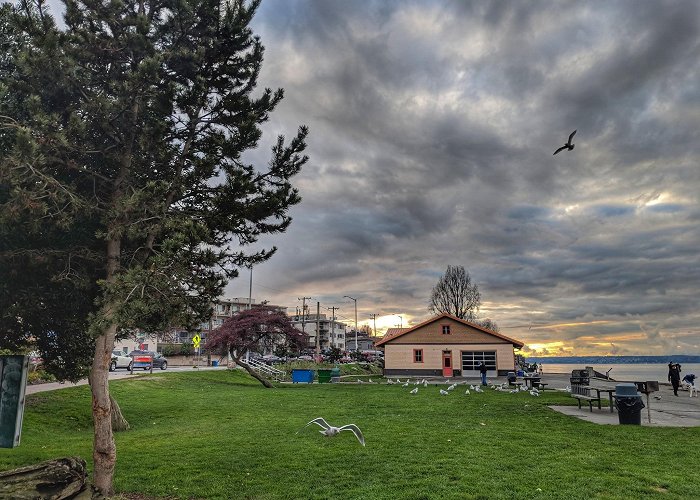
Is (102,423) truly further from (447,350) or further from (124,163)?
(447,350)

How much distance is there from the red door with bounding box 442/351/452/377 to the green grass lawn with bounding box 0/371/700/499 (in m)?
26.4

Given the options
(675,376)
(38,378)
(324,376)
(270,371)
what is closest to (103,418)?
(38,378)

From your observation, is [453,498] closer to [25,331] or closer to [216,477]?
[216,477]

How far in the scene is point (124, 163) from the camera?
9.53 m

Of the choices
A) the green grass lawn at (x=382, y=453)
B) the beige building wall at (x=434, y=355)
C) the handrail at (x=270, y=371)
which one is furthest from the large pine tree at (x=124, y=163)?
the beige building wall at (x=434, y=355)

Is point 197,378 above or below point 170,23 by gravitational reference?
below

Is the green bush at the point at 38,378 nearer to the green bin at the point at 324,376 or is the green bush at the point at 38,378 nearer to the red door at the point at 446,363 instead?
the green bin at the point at 324,376

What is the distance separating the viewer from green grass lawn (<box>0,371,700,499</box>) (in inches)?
318

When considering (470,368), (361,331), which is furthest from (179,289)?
(361,331)

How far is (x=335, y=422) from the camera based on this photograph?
15109 mm

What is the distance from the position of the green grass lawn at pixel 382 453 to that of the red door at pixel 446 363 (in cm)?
2645

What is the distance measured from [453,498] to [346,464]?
2.78 meters

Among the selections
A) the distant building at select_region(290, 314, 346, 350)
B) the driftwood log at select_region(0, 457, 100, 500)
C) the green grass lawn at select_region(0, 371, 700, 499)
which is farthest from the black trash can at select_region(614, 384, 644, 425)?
the distant building at select_region(290, 314, 346, 350)

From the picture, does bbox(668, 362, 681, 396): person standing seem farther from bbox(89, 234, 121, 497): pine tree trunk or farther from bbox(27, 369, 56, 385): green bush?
bbox(27, 369, 56, 385): green bush
